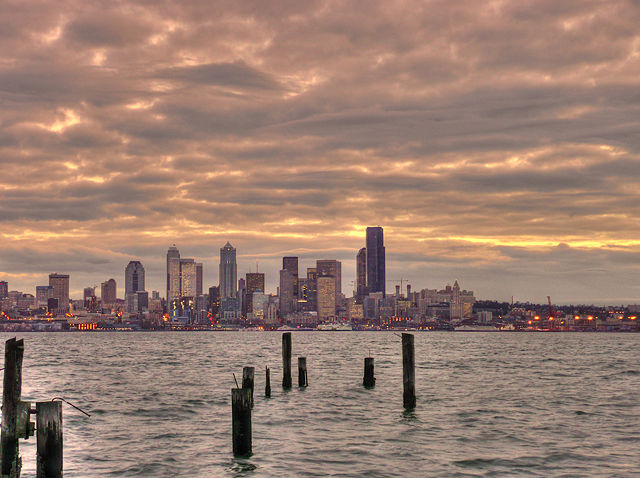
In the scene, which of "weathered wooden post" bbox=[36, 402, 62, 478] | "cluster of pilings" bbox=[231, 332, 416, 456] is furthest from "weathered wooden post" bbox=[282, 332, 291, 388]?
"weathered wooden post" bbox=[36, 402, 62, 478]

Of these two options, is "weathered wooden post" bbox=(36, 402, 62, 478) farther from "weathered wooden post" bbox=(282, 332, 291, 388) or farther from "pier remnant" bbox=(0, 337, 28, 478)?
"weathered wooden post" bbox=(282, 332, 291, 388)

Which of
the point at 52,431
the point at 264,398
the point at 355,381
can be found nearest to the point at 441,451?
the point at 52,431

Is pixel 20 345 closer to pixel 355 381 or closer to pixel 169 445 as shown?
pixel 169 445

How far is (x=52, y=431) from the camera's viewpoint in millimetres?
17812

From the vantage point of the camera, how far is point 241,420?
82.4ft

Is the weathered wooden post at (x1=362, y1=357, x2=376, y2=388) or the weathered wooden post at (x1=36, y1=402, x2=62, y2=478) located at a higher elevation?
the weathered wooden post at (x1=36, y1=402, x2=62, y2=478)

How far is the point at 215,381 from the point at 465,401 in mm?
22350

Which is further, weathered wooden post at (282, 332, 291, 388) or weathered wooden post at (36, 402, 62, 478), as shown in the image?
weathered wooden post at (282, 332, 291, 388)

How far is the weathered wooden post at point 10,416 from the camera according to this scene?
793 inches

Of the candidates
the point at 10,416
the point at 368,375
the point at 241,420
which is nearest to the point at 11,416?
the point at 10,416

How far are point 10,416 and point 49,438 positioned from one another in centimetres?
309

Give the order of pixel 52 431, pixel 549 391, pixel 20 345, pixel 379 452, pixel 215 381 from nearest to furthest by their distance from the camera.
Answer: pixel 52 431
pixel 20 345
pixel 379 452
pixel 549 391
pixel 215 381

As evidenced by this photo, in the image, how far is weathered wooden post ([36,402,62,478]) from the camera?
1766 cm

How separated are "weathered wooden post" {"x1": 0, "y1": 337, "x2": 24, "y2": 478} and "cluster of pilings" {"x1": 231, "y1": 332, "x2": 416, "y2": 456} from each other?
6.85m
